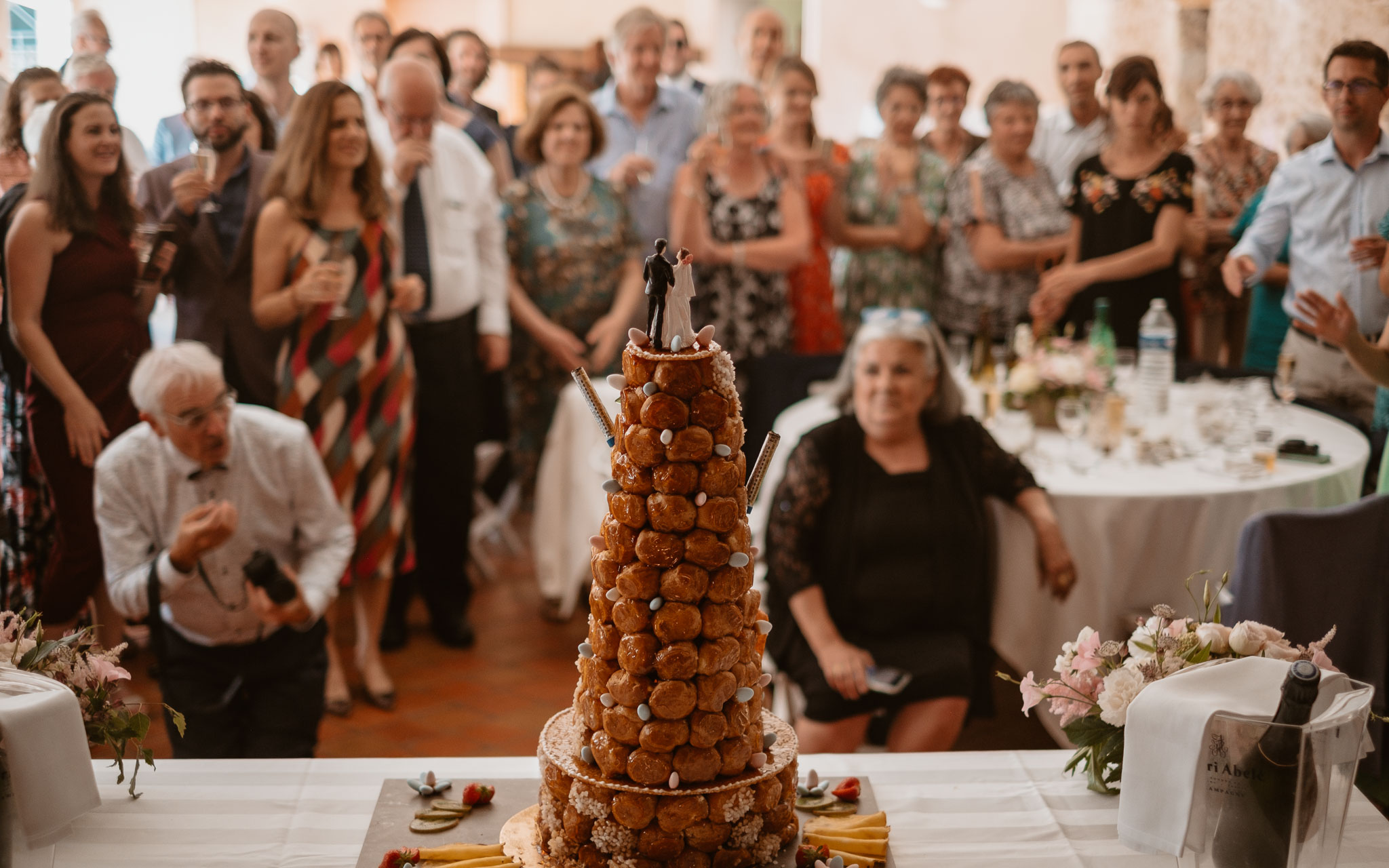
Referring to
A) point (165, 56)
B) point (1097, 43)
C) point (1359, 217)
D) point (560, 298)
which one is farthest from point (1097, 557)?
point (1097, 43)

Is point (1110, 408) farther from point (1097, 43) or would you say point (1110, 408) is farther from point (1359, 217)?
point (1097, 43)

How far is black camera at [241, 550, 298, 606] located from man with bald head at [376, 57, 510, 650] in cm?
177

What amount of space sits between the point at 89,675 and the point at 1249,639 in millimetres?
1634

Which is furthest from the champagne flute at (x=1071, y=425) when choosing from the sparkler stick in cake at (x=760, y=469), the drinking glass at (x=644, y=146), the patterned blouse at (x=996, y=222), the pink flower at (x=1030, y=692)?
the drinking glass at (x=644, y=146)

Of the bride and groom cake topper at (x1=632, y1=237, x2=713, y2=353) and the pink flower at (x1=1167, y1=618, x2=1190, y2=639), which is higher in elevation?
the bride and groom cake topper at (x1=632, y1=237, x2=713, y2=353)

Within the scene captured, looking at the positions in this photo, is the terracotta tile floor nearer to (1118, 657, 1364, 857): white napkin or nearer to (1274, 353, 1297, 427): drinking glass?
(1274, 353, 1297, 427): drinking glass

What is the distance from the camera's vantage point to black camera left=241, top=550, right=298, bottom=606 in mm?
2529

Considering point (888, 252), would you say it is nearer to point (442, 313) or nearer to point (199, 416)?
point (442, 313)

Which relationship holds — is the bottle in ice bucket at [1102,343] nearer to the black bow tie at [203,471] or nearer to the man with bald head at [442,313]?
the man with bald head at [442,313]

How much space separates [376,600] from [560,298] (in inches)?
51.1

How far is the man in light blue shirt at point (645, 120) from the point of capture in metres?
4.81

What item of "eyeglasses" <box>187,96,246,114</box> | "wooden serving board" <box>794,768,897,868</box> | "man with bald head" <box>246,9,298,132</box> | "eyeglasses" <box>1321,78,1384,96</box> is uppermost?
"man with bald head" <box>246,9,298,132</box>

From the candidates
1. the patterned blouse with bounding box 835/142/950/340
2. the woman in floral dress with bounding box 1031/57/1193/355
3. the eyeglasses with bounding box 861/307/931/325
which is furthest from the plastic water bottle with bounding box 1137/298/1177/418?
the patterned blouse with bounding box 835/142/950/340

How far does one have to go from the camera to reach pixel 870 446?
2951 millimetres
